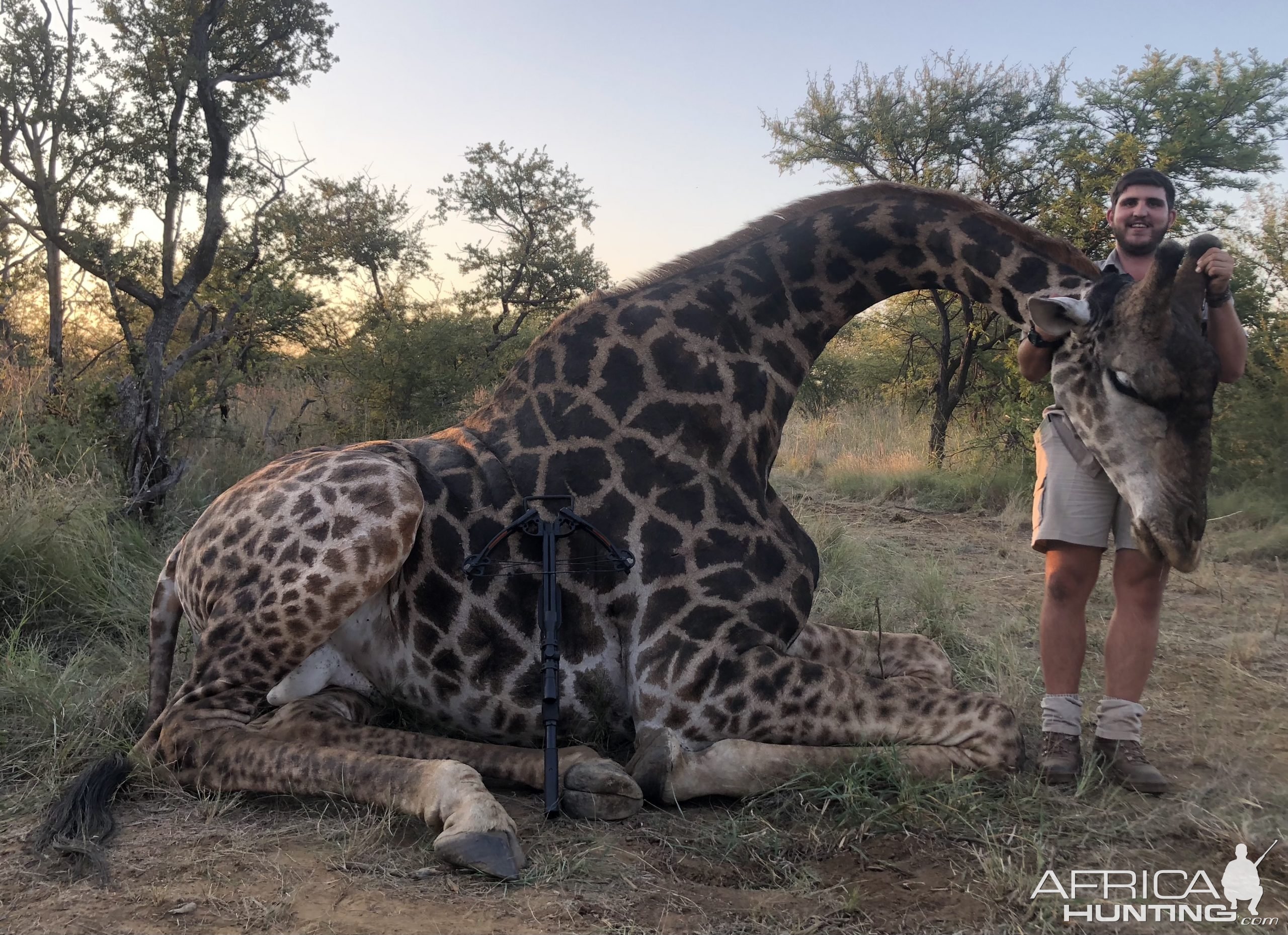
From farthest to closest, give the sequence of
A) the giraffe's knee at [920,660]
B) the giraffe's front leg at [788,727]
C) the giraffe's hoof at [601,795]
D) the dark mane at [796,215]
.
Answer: the giraffe's knee at [920,660]
the dark mane at [796,215]
the giraffe's front leg at [788,727]
the giraffe's hoof at [601,795]

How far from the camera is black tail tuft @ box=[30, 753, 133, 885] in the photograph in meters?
2.50

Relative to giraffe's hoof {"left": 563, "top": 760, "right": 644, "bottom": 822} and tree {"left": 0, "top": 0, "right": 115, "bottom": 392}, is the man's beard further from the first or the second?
tree {"left": 0, "top": 0, "right": 115, "bottom": 392}

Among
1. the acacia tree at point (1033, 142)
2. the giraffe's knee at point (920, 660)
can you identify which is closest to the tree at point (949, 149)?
the acacia tree at point (1033, 142)

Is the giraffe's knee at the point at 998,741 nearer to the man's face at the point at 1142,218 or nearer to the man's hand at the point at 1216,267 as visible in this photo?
the man's hand at the point at 1216,267

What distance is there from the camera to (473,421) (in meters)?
3.77

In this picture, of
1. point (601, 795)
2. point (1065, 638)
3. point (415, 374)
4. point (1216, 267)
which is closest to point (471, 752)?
point (601, 795)

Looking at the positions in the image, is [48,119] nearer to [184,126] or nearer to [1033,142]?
[184,126]

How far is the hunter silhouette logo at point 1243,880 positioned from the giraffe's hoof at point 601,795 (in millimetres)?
1657

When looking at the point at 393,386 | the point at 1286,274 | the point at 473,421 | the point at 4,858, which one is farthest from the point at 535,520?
the point at 1286,274

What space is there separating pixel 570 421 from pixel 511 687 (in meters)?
1.05

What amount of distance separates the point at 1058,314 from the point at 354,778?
2867mm

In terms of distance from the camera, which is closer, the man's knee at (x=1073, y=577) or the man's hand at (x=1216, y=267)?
the man's hand at (x=1216, y=267)

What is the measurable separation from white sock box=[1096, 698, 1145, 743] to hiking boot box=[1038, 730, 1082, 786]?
113mm

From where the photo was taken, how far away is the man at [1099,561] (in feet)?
10.3
